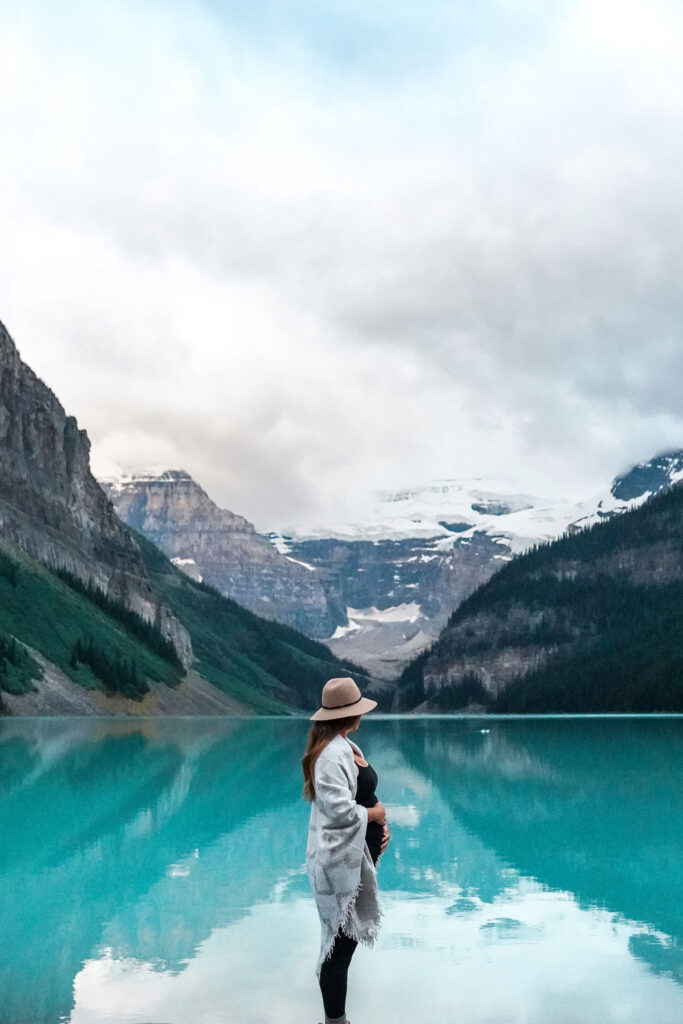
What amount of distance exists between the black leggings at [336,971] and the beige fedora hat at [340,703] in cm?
219

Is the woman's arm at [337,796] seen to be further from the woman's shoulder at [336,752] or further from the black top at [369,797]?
the black top at [369,797]

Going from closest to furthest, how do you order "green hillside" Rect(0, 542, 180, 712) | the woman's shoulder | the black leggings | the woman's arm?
the woman's arm
the woman's shoulder
the black leggings
"green hillside" Rect(0, 542, 180, 712)

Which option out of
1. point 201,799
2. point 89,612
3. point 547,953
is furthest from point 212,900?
point 89,612

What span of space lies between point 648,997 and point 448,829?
16.8 m


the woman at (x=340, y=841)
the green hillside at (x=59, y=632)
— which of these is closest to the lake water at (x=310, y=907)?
the woman at (x=340, y=841)

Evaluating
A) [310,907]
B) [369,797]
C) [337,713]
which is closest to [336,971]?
[369,797]

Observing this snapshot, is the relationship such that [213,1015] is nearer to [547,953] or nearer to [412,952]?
[412,952]

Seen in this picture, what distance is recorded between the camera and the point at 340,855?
461 inches

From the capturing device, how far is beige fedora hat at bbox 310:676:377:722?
471 inches

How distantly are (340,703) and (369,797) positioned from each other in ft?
3.32

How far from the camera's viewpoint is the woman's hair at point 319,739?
11930mm

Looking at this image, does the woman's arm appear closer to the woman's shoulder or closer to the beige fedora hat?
the woman's shoulder

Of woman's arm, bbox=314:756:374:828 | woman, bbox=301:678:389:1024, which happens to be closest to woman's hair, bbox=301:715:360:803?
woman, bbox=301:678:389:1024

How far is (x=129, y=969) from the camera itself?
15469mm
